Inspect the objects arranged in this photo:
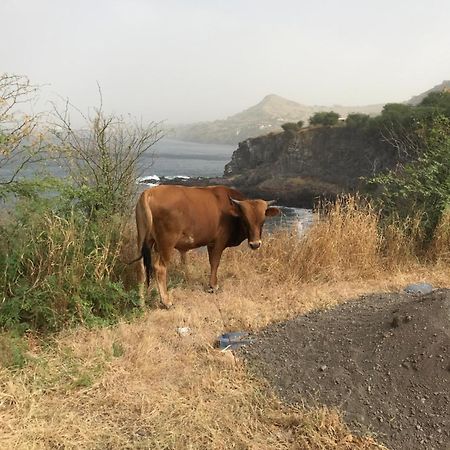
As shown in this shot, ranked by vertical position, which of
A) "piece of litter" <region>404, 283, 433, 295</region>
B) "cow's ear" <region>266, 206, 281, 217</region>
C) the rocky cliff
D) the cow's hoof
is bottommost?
the rocky cliff

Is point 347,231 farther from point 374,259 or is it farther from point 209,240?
point 209,240

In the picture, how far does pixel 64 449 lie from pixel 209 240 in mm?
3641

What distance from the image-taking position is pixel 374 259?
7980 mm

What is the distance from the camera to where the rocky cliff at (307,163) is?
4822 cm

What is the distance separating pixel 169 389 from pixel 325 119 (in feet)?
197

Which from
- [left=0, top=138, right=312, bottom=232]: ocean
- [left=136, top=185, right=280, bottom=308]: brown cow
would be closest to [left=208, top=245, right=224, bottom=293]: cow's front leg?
[left=136, top=185, right=280, bottom=308]: brown cow

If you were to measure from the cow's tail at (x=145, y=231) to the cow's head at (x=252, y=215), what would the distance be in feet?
4.37

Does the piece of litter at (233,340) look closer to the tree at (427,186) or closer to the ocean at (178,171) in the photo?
the ocean at (178,171)

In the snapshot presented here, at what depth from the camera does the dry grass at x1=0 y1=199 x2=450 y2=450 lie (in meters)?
3.49

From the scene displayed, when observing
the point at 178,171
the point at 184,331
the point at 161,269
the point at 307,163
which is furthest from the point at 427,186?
the point at 178,171

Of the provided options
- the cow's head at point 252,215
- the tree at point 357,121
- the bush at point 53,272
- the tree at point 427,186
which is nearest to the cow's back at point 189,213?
the cow's head at point 252,215

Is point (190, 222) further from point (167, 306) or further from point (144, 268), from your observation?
point (167, 306)

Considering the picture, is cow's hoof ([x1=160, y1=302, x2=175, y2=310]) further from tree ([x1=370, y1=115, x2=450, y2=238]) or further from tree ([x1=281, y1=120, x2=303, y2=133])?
tree ([x1=281, y1=120, x2=303, y2=133])

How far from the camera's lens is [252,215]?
21.9ft
